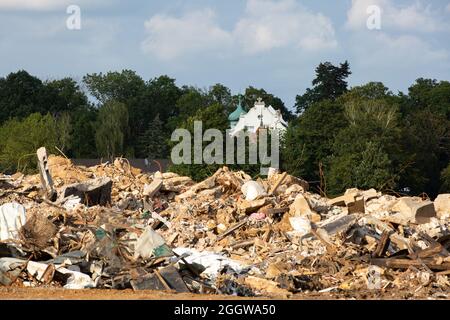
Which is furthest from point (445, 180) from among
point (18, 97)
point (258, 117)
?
point (18, 97)

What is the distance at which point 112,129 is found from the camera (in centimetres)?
8362

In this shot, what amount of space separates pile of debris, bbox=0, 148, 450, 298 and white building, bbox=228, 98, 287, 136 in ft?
199

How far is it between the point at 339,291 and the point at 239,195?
204 inches

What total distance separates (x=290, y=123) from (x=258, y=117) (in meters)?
8.57

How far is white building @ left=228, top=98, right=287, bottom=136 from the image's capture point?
8194 centimetres

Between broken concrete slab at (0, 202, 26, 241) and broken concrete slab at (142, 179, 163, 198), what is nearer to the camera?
broken concrete slab at (0, 202, 26, 241)

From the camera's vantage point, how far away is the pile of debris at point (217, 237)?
44.1 ft

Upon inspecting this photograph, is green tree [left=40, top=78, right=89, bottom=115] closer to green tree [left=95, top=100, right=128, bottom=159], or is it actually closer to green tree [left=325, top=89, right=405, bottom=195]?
green tree [left=95, top=100, right=128, bottom=159]

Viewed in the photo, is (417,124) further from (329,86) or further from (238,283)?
(238,283)

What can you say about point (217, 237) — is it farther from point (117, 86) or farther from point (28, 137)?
point (117, 86)

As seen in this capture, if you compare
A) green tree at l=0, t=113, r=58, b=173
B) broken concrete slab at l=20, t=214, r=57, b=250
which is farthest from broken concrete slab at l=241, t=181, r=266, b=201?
green tree at l=0, t=113, r=58, b=173

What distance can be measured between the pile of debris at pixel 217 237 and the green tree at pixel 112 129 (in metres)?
59.4

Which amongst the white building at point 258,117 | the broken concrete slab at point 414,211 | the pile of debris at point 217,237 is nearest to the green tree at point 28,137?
the white building at point 258,117

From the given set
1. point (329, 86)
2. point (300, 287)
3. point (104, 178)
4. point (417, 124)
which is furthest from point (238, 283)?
point (329, 86)
